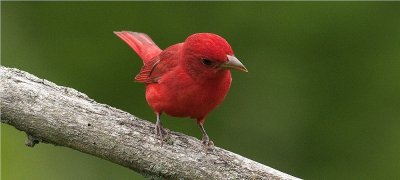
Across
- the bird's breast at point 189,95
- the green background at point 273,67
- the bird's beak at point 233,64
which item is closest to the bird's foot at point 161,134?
the bird's breast at point 189,95

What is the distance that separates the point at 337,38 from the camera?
6.32 metres

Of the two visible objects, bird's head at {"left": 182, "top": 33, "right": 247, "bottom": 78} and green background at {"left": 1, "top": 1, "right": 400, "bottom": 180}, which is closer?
bird's head at {"left": 182, "top": 33, "right": 247, "bottom": 78}

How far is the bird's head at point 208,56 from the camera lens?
4504 millimetres

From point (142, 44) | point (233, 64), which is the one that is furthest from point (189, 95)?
point (142, 44)

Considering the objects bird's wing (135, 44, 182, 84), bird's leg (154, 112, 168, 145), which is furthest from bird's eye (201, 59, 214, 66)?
bird's leg (154, 112, 168, 145)

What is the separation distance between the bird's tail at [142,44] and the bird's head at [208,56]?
64 centimetres

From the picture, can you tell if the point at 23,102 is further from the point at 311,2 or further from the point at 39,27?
the point at 311,2

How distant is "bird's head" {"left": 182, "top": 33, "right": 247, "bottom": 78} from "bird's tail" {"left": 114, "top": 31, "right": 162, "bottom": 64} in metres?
0.64

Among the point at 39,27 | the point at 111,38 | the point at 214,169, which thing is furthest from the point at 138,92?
the point at 214,169

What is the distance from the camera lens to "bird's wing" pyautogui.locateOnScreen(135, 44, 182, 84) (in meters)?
4.86

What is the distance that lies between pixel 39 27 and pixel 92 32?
1.18 feet

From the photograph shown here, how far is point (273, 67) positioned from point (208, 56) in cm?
161

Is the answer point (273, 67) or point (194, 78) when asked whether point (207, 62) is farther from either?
point (273, 67)

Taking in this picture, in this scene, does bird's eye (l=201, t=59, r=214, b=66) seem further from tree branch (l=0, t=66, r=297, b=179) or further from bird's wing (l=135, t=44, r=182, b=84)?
tree branch (l=0, t=66, r=297, b=179)
